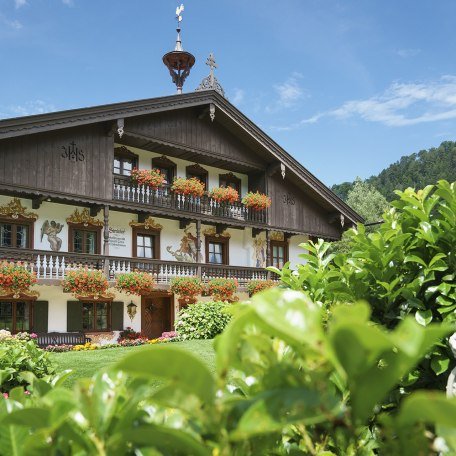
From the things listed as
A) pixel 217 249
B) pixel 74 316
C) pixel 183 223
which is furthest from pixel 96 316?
pixel 217 249

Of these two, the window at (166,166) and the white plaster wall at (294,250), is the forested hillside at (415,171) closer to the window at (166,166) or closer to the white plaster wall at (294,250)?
the white plaster wall at (294,250)

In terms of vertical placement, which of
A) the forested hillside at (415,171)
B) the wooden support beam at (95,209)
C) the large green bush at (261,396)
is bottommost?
the large green bush at (261,396)

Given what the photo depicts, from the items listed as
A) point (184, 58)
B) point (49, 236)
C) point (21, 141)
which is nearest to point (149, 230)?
point (49, 236)

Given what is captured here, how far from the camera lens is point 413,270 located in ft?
7.65

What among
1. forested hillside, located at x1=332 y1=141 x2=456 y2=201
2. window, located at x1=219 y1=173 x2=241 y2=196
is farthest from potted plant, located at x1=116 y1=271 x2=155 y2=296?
forested hillside, located at x1=332 y1=141 x2=456 y2=201

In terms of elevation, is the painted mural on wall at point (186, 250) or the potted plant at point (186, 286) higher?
the painted mural on wall at point (186, 250)

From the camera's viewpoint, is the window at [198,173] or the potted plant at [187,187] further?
the window at [198,173]

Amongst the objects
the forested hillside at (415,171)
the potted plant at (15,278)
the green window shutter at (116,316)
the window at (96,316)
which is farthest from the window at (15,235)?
the forested hillside at (415,171)

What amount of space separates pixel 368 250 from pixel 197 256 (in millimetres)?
18458

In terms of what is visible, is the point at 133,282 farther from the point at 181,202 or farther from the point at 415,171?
the point at 415,171

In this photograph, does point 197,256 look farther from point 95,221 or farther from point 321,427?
point 321,427

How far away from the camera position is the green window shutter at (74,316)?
59.5 ft

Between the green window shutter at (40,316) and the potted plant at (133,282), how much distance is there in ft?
8.20

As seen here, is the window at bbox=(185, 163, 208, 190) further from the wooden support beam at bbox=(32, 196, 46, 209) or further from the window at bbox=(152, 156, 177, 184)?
the wooden support beam at bbox=(32, 196, 46, 209)
